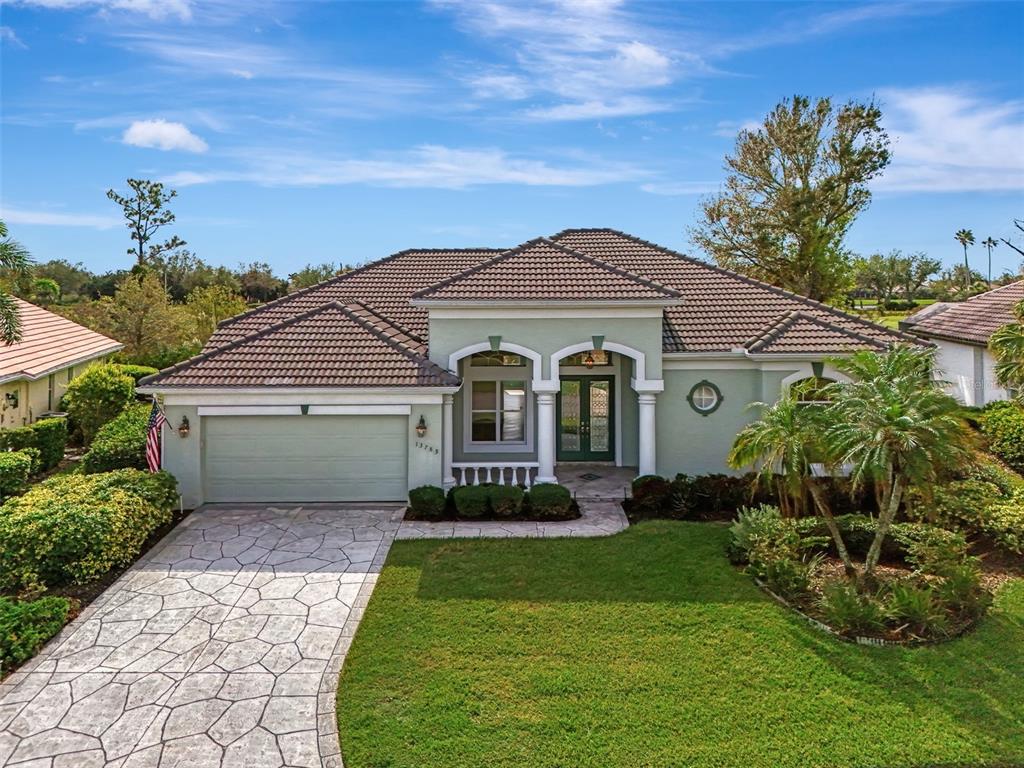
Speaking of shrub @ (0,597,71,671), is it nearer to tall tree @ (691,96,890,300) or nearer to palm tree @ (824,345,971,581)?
palm tree @ (824,345,971,581)

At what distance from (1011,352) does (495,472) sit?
43.7 feet

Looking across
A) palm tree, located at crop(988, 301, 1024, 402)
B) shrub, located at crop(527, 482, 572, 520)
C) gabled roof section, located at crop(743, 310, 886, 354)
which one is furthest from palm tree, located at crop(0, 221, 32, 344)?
palm tree, located at crop(988, 301, 1024, 402)

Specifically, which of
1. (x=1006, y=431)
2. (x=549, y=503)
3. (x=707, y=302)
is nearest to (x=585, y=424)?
(x=707, y=302)

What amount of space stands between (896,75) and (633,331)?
10.2 m

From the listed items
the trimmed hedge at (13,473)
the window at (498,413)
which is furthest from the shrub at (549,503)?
the trimmed hedge at (13,473)

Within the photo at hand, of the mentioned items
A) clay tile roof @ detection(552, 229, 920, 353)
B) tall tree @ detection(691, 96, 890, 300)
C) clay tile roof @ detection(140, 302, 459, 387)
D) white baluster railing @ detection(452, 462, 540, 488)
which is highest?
tall tree @ detection(691, 96, 890, 300)

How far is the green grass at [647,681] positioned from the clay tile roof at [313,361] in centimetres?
539

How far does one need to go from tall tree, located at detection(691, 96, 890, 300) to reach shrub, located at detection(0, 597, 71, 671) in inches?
1454

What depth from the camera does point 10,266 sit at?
15.5 meters

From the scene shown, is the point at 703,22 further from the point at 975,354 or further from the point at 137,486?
the point at 975,354

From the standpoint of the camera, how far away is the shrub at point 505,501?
47.5ft

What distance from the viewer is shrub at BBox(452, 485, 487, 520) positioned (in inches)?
569

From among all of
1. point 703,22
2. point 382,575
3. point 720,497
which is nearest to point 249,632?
point 382,575

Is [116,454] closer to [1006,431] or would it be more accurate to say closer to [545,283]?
[545,283]
